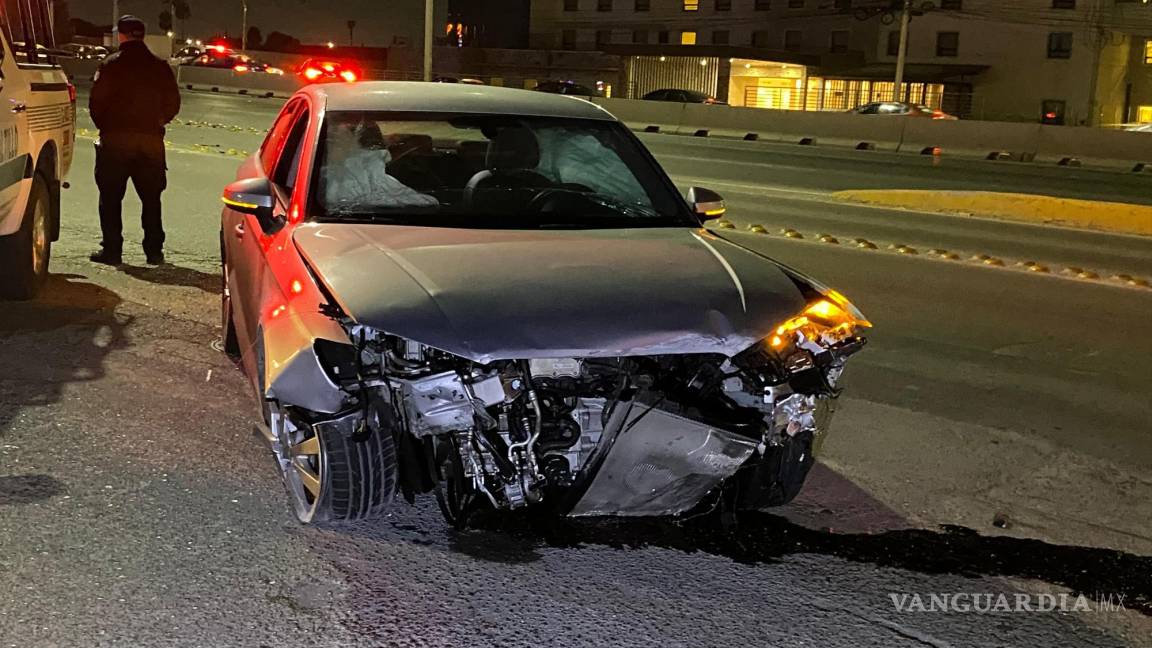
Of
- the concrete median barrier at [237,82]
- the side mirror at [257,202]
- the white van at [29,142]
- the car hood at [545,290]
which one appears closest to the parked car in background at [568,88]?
the concrete median barrier at [237,82]

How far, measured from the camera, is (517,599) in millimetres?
3797

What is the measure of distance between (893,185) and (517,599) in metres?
16.2

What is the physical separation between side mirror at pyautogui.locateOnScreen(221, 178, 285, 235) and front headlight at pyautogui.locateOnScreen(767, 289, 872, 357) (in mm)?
2178

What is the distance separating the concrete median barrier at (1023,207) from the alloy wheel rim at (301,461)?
12339mm

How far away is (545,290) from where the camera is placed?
13.6ft

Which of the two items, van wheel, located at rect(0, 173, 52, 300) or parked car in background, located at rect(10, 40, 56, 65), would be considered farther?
van wheel, located at rect(0, 173, 52, 300)

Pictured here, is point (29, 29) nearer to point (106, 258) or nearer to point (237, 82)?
point (106, 258)

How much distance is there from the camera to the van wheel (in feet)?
25.0

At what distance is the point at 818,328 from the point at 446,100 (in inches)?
91.3

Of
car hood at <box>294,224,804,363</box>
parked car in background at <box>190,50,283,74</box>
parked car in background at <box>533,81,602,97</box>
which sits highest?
parked car in background at <box>190,50,283,74</box>

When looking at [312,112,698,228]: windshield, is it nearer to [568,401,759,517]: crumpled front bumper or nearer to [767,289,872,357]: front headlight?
[767,289,872,357]: front headlight

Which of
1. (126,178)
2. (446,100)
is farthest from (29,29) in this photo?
(446,100)

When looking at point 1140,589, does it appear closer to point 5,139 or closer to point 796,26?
point 5,139

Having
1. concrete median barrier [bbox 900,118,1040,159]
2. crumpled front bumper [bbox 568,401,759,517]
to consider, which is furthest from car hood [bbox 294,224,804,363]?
concrete median barrier [bbox 900,118,1040,159]
